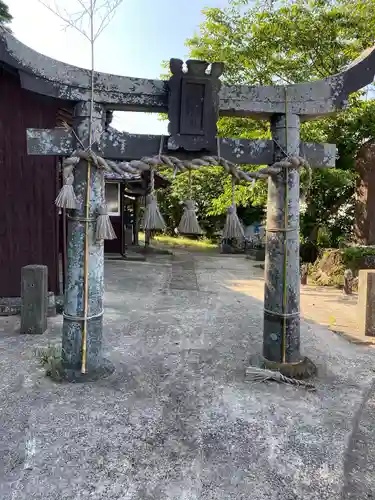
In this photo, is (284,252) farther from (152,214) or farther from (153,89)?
(153,89)

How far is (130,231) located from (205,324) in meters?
12.5

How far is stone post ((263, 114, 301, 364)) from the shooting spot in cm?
410

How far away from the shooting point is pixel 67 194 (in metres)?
3.65

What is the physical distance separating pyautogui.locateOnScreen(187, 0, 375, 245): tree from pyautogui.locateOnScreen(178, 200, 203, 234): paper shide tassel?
7.57 metres

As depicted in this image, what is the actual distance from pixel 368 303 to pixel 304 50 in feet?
28.1

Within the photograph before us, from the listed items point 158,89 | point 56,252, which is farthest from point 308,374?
point 56,252

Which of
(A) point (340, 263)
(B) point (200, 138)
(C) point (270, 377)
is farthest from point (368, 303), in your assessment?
(A) point (340, 263)

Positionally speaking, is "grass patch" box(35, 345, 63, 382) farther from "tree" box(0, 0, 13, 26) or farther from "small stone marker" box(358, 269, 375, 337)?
"tree" box(0, 0, 13, 26)

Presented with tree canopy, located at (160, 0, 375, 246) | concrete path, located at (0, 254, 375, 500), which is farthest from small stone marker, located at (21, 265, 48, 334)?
tree canopy, located at (160, 0, 375, 246)

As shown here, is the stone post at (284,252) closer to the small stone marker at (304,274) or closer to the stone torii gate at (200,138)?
the stone torii gate at (200,138)

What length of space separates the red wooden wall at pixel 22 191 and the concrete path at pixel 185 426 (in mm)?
1322

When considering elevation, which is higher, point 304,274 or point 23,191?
point 23,191

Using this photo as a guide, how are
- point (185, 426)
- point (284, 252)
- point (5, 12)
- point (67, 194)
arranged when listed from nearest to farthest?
1. point (185, 426)
2. point (67, 194)
3. point (284, 252)
4. point (5, 12)

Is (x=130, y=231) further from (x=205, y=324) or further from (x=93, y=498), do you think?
(x=93, y=498)
